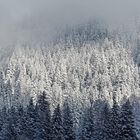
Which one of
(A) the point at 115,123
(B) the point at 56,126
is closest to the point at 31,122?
(B) the point at 56,126

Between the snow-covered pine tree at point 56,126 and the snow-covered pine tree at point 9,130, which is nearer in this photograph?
the snow-covered pine tree at point 56,126

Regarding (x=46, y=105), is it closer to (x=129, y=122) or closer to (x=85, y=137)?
(x=85, y=137)

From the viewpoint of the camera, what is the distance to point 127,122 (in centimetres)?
5628

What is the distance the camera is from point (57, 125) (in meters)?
65.0

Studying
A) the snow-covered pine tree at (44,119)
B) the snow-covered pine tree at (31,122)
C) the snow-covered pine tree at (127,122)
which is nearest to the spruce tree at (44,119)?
the snow-covered pine tree at (44,119)

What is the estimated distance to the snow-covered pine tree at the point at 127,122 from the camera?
184 feet

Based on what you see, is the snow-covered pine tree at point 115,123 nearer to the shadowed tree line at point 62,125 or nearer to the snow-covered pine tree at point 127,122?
the shadowed tree line at point 62,125

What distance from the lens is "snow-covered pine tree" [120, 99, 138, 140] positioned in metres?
56.2

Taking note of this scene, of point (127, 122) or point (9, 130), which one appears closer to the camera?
point (127, 122)

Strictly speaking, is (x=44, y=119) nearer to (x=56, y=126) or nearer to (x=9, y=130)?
(x=56, y=126)

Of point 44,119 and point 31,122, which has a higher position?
point 31,122

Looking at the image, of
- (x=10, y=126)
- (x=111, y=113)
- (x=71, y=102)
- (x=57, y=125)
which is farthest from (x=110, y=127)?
(x=71, y=102)

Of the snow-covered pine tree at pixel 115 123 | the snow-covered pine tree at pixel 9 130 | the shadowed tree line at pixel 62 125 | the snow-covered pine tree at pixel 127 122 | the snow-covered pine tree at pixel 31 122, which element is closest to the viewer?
the snow-covered pine tree at pixel 127 122

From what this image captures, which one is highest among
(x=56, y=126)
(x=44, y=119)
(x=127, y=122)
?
(x=44, y=119)
